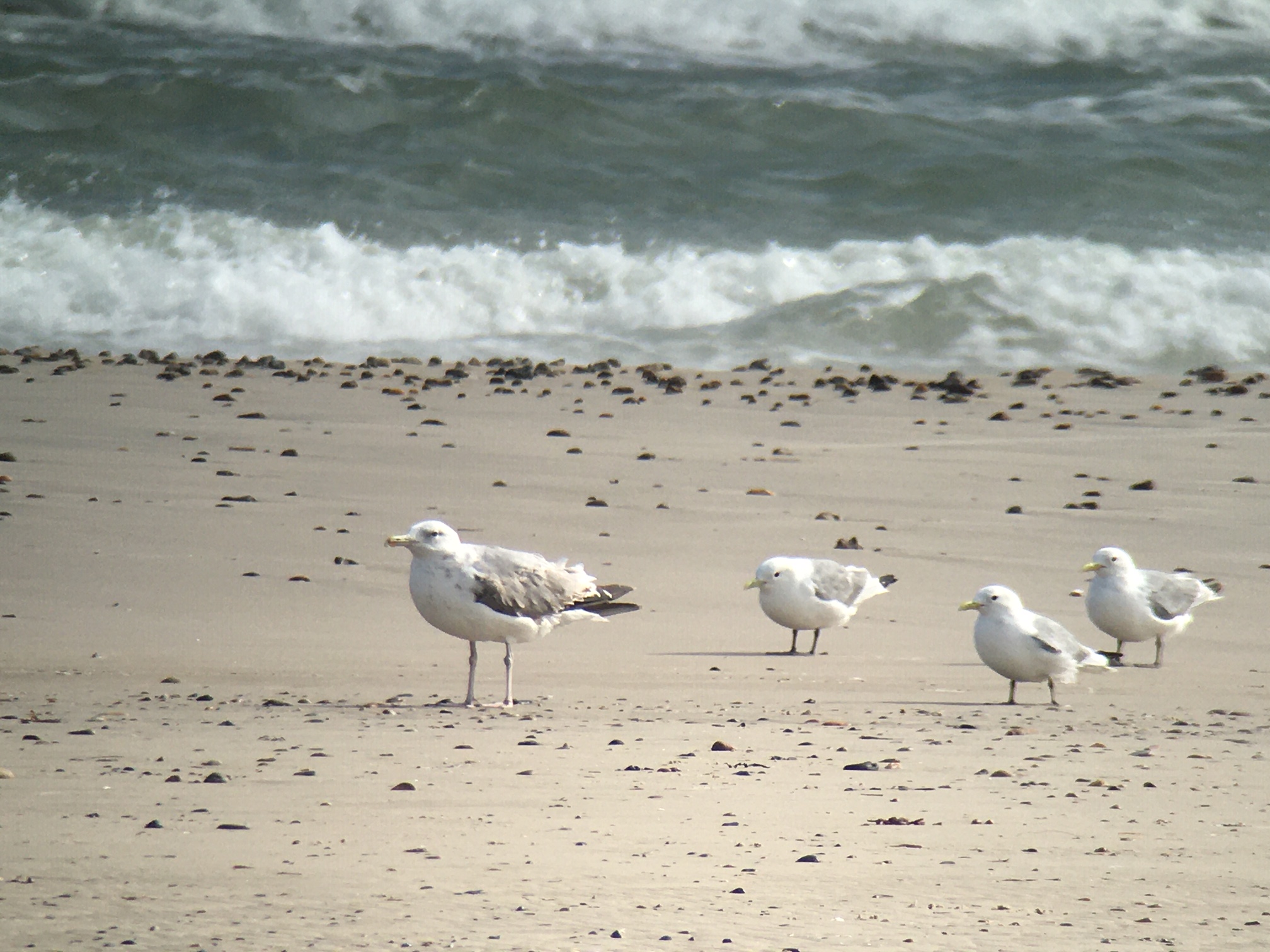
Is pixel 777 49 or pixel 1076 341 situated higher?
pixel 777 49

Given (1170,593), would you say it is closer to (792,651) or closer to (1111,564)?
(1111,564)

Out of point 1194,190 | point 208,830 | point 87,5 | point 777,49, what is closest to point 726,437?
point 208,830

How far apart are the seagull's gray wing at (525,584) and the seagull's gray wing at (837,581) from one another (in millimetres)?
1023

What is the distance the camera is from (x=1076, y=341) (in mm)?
16281

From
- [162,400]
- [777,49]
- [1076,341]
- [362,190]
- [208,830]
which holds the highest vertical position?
[777,49]

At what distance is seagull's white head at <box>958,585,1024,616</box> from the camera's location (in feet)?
20.5

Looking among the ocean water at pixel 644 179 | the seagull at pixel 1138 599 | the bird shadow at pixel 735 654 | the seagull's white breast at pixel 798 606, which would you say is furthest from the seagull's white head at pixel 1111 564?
the ocean water at pixel 644 179

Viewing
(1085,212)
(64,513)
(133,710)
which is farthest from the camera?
(1085,212)

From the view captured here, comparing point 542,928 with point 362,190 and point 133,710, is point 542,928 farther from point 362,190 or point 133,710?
point 362,190

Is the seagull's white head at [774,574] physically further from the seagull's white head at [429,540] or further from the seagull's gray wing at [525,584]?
the seagull's white head at [429,540]

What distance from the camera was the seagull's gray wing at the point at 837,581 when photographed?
22.7ft

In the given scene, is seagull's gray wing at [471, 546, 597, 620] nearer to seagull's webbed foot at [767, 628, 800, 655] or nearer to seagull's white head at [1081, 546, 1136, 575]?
seagull's webbed foot at [767, 628, 800, 655]

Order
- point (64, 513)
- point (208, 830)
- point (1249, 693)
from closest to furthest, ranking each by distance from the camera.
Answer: point (208, 830) < point (1249, 693) < point (64, 513)

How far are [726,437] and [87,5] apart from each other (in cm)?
1647
